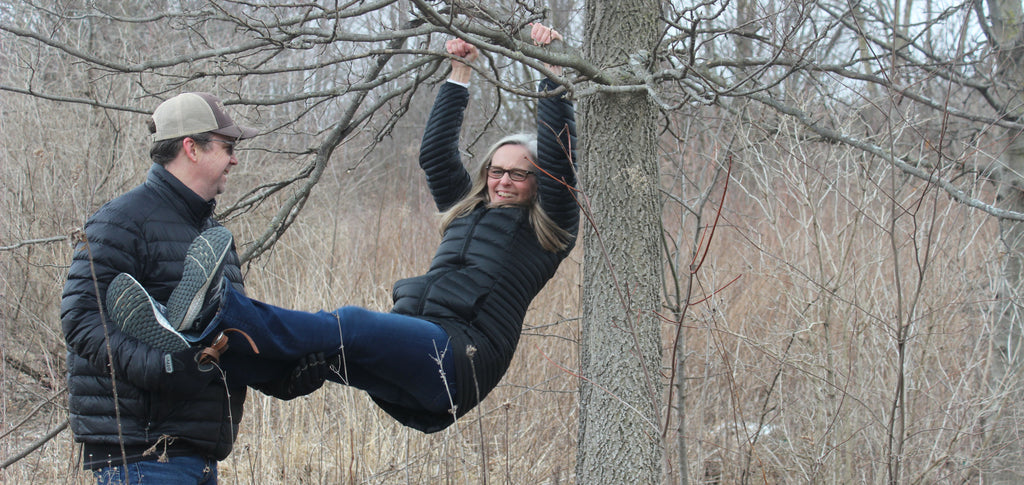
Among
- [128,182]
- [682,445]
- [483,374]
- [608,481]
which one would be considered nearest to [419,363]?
[483,374]

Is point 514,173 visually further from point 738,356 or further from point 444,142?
point 738,356

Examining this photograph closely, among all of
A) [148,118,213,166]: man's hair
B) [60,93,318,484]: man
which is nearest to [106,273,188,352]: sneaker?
[60,93,318,484]: man

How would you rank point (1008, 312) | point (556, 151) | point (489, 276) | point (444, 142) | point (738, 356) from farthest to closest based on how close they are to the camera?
point (738, 356), point (1008, 312), point (444, 142), point (489, 276), point (556, 151)

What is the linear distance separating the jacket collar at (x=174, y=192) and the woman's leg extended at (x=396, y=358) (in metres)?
0.57

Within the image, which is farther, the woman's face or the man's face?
the woman's face

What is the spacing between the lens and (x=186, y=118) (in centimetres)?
244

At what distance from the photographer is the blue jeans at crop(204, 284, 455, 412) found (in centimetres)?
244

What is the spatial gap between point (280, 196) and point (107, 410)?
6.51 m

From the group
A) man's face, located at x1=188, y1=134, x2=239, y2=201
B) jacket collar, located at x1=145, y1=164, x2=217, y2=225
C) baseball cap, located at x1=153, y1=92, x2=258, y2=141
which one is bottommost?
jacket collar, located at x1=145, y1=164, x2=217, y2=225

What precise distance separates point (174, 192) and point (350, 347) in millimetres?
760

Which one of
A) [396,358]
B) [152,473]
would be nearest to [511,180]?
[396,358]

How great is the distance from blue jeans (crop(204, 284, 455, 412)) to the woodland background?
30 cm

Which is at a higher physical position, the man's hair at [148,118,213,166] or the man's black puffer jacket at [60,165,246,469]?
the man's hair at [148,118,213,166]

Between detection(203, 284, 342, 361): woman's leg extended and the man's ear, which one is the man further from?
detection(203, 284, 342, 361): woman's leg extended
